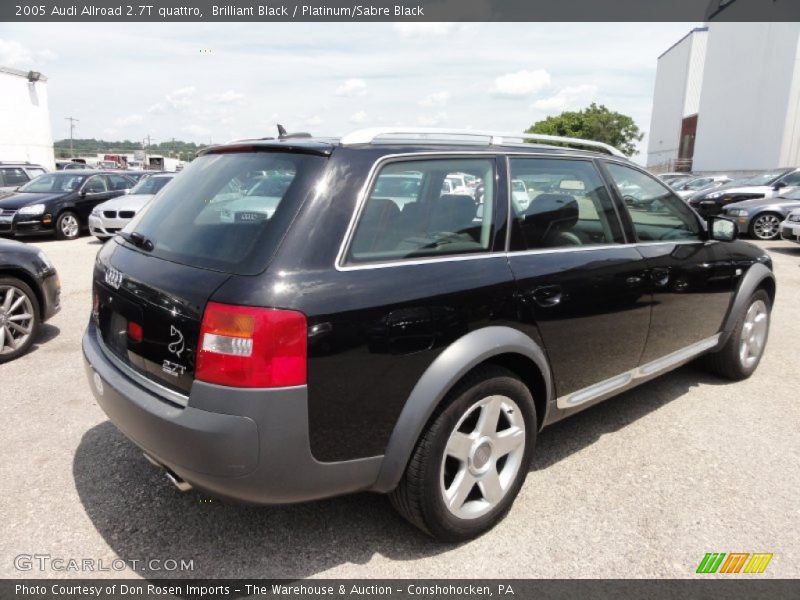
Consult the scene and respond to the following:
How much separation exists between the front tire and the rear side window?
60 cm

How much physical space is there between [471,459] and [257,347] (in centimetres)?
112

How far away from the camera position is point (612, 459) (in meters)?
3.41

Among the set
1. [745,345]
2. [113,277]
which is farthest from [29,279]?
[745,345]

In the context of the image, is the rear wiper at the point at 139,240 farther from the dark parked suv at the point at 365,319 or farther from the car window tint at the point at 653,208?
the car window tint at the point at 653,208

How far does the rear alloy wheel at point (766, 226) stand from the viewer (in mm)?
13070

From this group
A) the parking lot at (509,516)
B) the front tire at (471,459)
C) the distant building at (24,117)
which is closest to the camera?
the front tire at (471,459)

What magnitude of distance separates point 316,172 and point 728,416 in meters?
3.31

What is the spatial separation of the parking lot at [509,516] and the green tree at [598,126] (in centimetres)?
5529

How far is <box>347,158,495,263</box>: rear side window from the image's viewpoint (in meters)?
2.35

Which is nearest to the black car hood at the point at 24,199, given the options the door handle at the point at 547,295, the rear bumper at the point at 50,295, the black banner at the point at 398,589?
the rear bumper at the point at 50,295

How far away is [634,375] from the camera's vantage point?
3.53m

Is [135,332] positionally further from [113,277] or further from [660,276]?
[660,276]

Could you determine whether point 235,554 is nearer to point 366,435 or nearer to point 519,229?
point 366,435

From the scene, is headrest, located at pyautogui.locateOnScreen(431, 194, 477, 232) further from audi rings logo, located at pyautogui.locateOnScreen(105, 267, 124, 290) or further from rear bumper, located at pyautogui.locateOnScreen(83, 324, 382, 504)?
audi rings logo, located at pyautogui.locateOnScreen(105, 267, 124, 290)
